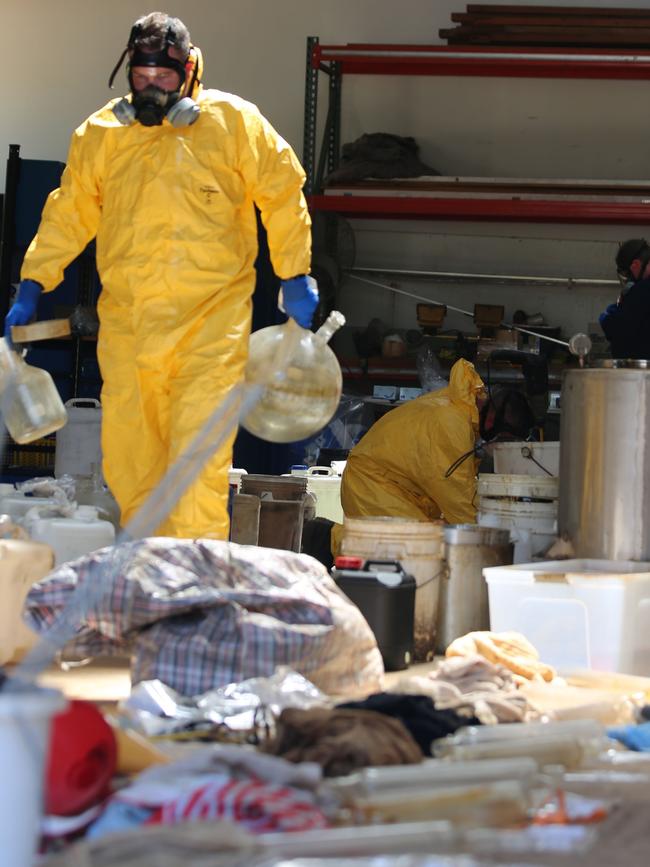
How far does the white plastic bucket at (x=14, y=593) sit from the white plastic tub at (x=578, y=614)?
1.15m

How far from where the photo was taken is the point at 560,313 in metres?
7.72

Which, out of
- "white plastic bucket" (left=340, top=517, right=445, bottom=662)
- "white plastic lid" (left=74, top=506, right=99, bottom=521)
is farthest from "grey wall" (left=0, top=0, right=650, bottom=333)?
"white plastic lid" (left=74, top=506, right=99, bottom=521)

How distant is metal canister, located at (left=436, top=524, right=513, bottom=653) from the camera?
3707mm

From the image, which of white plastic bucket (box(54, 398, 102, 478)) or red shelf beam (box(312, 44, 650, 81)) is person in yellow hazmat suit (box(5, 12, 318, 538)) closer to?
white plastic bucket (box(54, 398, 102, 478))

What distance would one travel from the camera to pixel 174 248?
370 cm

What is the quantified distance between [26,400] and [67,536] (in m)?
0.65

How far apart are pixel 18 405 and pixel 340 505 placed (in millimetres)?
2096

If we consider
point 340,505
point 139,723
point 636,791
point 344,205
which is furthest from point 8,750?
point 344,205

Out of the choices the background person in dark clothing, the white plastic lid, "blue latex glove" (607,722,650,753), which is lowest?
"blue latex glove" (607,722,650,753)

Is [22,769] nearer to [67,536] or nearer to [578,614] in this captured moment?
[67,536]

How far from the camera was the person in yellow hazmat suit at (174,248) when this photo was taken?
3.69m

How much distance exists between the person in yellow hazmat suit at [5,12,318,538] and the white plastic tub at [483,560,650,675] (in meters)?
0.84

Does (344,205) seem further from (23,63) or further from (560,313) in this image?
(23,63)

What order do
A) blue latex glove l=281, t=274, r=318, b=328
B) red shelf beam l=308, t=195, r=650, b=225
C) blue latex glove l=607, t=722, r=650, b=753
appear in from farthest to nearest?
1. red shelf beam l=308, t=195, r=650, b=225
2. blue latex glove l=281, t=274, r=318, b=328
3. blue latex glove l=607, t=722, r=650, b=753
